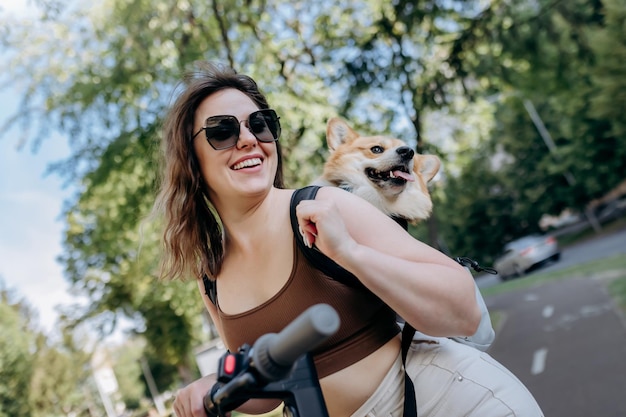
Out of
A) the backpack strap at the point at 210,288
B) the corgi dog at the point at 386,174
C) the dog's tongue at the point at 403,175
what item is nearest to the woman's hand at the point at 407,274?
the backpack strap at the point at 210,288

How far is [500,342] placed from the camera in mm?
10227

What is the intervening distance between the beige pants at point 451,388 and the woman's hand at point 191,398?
1.42 ft

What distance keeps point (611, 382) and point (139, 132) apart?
8.02 meters

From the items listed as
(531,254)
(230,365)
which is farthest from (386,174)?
(531,254)

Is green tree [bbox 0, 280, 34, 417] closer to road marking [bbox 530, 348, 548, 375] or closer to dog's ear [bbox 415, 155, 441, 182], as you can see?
road marking [bbox 530, 348, 548, 375]

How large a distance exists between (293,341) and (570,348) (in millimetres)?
8233

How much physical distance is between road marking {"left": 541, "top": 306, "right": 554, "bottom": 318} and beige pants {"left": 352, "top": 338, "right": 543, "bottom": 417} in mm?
10402

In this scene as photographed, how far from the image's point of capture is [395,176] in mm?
2432

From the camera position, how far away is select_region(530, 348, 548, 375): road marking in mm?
7397

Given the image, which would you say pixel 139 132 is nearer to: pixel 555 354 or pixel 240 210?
pixel 555 354

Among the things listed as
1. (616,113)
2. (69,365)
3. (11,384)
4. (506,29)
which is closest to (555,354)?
(506,29)

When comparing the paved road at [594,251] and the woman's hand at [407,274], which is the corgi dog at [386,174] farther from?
the paved road at [594,251]

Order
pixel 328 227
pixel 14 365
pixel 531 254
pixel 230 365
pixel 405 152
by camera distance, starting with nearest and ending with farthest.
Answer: pixel 230 365
pixel 328 227
pixel 405 152
pixel 14 365
pixel 531 254

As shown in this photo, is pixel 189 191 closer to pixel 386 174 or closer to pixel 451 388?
pixel 386 174
